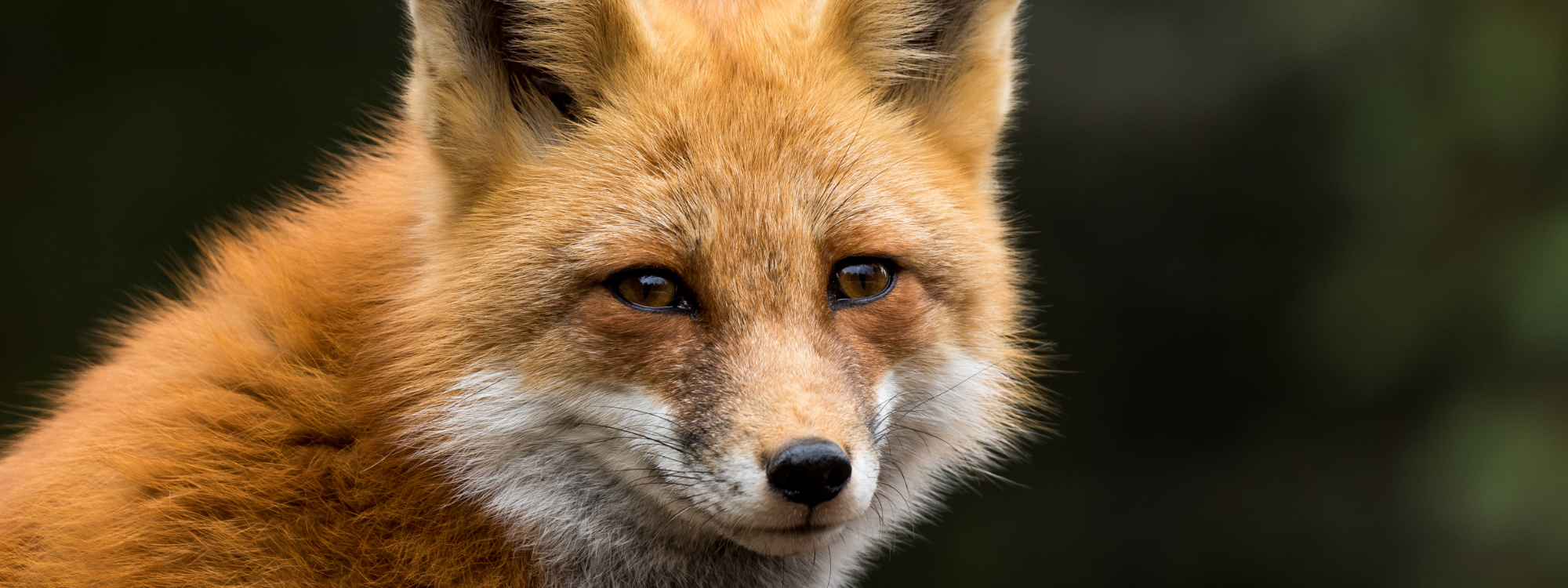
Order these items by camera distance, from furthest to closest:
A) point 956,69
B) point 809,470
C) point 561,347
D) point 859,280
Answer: point 956,69, point 859,280, point 561,347, point 809,470

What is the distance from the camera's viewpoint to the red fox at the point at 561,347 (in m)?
2.22

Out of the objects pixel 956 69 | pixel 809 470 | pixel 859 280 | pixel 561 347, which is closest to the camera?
pixel 809 470

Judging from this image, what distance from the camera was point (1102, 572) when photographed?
5695 millimetres

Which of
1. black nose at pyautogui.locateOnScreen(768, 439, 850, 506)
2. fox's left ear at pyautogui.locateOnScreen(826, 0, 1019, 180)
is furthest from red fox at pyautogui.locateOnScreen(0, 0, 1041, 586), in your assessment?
fox's left ear at pyautogui.locateOnScreen(826, 0, 1019, 180)

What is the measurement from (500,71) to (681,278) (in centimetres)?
66

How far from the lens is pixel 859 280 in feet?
8.16

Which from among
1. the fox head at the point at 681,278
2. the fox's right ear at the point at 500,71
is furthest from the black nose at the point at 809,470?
the fox's right ear at the point at 500,71

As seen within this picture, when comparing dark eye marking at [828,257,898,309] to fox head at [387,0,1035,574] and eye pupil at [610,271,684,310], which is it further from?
eye pupil at [610,271,684,310]

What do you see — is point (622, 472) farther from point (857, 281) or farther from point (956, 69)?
point (956, 69)

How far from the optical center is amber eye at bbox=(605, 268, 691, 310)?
2.31 metres

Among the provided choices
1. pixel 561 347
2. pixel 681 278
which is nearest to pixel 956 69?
pixel 681 278

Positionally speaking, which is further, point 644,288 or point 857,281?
point 857,281

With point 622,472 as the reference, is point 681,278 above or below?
above

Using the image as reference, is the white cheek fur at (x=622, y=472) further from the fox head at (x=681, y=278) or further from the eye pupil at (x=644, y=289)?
the eye pupil at (x=644, y=289)
